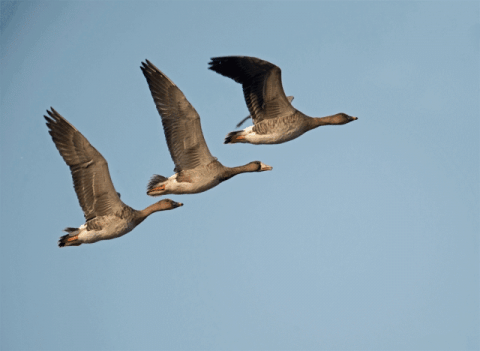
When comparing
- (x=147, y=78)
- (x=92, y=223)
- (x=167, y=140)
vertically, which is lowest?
(x=92, y=223)

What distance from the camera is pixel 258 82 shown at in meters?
33.8

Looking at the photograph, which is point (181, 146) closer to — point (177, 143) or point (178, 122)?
point (177, 143)

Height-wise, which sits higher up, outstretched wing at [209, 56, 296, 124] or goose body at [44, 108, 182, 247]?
outstretched wing at [209, 56, 296, 124]

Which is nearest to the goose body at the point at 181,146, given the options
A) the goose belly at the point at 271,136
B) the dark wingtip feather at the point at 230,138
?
the dark wingtip feather at the point at 230,138

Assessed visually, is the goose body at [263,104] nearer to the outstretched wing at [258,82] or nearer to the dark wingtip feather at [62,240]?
the outstretched wing at [258,82]

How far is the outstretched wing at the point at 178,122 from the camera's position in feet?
106

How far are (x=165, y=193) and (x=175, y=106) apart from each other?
3383 millimetres

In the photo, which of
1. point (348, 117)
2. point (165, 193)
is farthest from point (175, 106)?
point (348, 117)

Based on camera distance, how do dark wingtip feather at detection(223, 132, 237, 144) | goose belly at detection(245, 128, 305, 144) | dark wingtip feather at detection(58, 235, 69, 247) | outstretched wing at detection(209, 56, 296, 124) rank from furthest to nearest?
dark wingtip feather at detection(223, 132, 237, 144)
goose belly at detection(245, 128, 305, 144)
outstretched wing at detection(209, 56, 296, 124)
dark wingtip feather at detection(58, 235, 69, 247)

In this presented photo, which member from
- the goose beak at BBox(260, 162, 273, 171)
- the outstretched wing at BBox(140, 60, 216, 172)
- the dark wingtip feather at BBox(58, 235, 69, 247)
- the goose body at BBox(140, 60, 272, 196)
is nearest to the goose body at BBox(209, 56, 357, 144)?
the goose beak at BBox(260, 162, 273, 171)

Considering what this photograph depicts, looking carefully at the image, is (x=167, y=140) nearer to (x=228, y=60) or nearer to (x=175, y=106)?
(x=175, y=106)

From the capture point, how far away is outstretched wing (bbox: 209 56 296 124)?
33.4 metres

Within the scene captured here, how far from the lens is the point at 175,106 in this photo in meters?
32.2

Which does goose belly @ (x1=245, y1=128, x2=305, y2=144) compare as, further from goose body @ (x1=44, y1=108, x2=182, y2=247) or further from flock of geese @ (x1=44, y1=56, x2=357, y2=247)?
goose body @ (x1=44, y1=108, x2=182, y2=247)
